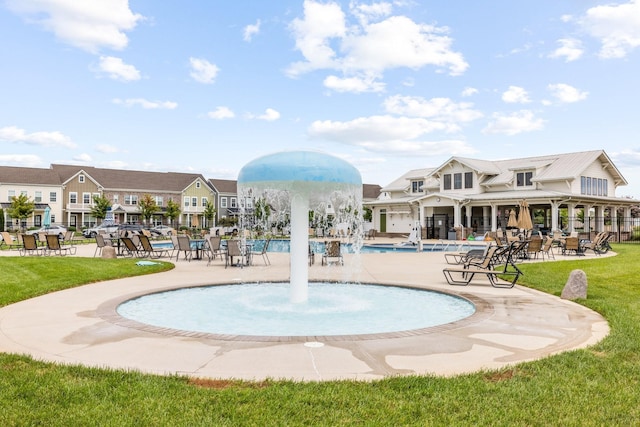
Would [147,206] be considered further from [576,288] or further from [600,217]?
[576,288]

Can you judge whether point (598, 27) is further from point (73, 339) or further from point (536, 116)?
point (73, 339)

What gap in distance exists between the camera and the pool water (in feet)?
23.2

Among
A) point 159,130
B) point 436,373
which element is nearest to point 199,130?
point 159,130

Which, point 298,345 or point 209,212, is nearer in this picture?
point 298,345

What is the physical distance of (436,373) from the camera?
4613 mm

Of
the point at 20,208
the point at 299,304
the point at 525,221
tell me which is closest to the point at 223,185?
the point at 20,208

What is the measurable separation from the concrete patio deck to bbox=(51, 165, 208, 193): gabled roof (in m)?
55.4

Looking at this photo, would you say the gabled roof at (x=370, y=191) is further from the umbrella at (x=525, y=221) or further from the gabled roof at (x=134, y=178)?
the umbrella at (x=525, y=221)

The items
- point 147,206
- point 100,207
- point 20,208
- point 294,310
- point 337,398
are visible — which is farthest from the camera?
point 147,206

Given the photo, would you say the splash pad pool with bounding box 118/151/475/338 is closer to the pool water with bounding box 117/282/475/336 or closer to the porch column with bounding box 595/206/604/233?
the pool water with bounding box 117/282/475/336

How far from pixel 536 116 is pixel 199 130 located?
722 inches

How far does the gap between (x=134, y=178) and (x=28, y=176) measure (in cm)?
1186

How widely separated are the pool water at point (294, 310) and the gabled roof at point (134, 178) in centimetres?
5428

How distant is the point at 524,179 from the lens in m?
37.1
